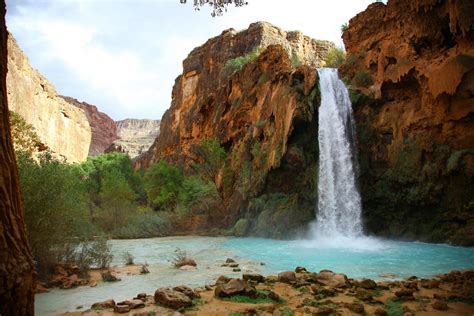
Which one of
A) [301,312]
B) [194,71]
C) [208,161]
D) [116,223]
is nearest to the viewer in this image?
[301,312]

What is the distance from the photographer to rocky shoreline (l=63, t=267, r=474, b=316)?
559 cm

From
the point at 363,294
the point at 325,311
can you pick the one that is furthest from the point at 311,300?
the point at 363,294

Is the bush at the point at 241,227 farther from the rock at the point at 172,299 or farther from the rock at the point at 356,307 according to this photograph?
the rock at the point at 356,307

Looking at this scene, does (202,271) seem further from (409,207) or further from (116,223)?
(116,223)

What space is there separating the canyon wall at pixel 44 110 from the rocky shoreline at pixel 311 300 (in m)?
31.4

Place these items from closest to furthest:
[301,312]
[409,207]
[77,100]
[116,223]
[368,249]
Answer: [301,312]
[368,249]
[409,207]
[116,223]
[77,100]

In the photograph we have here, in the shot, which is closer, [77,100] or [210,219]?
[210,219]

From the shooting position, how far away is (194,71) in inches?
2021

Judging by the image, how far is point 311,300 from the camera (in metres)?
6.25

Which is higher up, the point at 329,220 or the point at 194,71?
the point at 194,71

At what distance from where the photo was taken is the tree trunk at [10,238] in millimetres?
3754

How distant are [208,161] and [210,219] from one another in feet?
22.3

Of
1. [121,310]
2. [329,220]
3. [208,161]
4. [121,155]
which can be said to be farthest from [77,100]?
[121,310]

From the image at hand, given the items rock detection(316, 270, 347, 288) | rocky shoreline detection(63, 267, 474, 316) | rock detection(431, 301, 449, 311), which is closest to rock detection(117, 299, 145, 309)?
rocky shoreline detection(63, 267, 474, 316)
